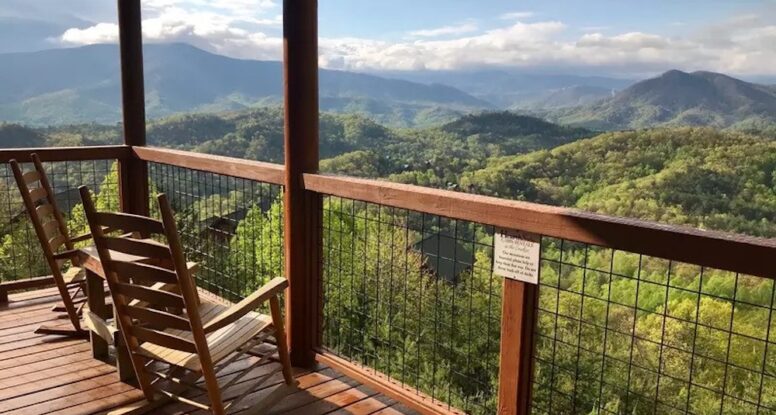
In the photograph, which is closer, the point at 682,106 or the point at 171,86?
the point at 682,106

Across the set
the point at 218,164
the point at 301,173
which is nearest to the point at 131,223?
the point at 301,173

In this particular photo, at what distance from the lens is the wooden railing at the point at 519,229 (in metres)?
1.62

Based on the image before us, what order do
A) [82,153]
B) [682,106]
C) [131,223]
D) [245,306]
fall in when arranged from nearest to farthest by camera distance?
[131,223], [245,306], [82,153], [682,106]

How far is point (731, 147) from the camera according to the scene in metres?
20.0

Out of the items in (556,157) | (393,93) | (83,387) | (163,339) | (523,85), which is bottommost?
(556,157)

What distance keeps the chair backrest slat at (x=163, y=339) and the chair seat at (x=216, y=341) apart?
0.24ft

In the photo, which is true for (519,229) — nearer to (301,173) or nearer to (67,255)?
(301,173)

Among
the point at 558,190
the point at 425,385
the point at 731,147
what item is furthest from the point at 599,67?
the point at 425,385

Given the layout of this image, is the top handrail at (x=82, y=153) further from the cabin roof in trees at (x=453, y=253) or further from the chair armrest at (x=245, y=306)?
the cabin roof in trees at (x=453, y=253)

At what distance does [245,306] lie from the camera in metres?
2.30

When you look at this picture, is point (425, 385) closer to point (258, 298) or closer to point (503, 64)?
point (258, 298)

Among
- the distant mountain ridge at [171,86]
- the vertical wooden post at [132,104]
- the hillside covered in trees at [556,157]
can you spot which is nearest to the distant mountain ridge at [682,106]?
the hillside covered in trees at [556,157]

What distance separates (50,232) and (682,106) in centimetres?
2716

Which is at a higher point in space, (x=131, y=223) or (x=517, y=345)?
(x=131, y=223)
